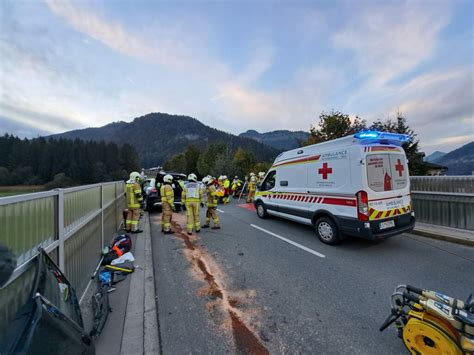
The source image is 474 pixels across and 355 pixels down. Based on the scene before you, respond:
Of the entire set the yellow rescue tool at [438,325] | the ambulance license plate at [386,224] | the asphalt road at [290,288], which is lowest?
the asphalt road at [290,288]

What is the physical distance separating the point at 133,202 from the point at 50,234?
4640 millimetres

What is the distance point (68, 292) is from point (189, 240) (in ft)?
14.3

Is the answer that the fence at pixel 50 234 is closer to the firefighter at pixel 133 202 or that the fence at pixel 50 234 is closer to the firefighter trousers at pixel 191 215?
the firefighter at pixel 133 202

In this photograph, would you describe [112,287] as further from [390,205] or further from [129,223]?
[390,205]

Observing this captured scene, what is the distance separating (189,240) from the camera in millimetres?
6391

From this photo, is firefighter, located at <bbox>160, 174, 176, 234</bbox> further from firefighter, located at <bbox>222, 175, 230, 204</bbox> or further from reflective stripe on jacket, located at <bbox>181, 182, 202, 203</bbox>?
firefighter, located at <bbox>222, 175, 230, 204</bbox>

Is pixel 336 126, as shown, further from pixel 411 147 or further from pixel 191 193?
pixel 191 193

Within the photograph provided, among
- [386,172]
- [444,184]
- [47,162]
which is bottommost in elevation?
[444,184]

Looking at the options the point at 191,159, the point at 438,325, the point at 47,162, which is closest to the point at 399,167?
the point at 438,325

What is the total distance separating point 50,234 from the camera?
7.70 ft

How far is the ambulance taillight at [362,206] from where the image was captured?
4.87m

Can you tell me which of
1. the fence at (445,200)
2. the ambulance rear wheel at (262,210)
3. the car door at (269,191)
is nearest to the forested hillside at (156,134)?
the ambulance rear wheel at (262,210)

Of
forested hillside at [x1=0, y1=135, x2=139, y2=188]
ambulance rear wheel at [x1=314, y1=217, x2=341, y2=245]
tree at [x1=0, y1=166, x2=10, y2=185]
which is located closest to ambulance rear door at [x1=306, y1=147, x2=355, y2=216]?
ambulance rear wheel at [x1=314, y1=217, x2=341, y2=245]

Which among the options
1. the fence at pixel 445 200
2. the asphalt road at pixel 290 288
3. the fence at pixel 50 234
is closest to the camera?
the fence at pixel 50 234
